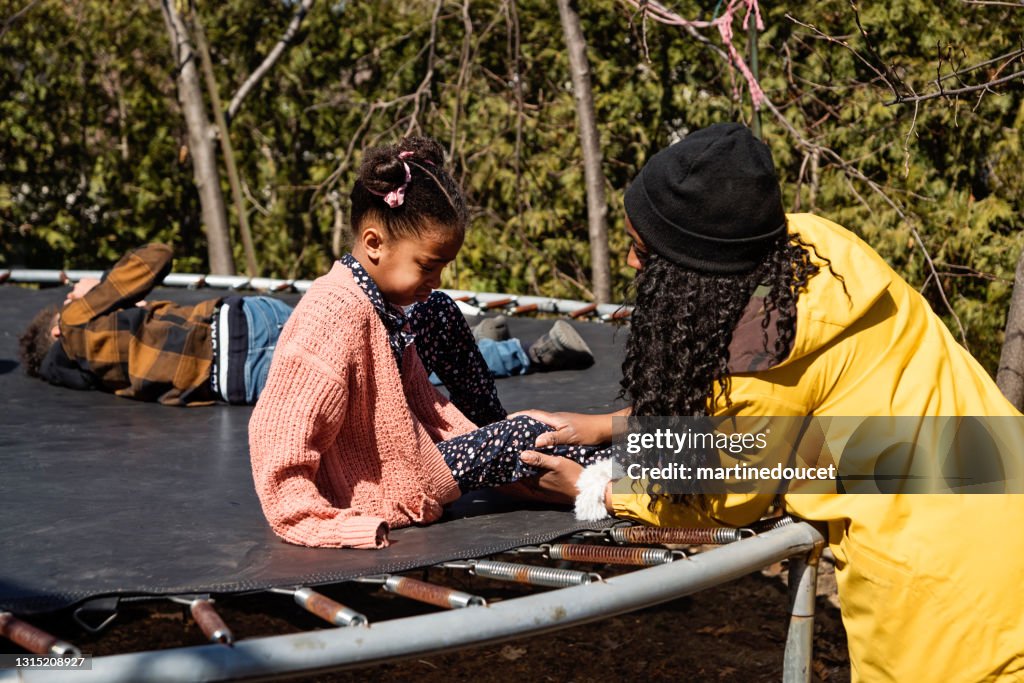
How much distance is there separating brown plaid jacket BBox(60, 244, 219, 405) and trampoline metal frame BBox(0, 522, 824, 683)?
70.6 inches

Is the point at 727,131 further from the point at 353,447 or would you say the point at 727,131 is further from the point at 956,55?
the point at 956,55

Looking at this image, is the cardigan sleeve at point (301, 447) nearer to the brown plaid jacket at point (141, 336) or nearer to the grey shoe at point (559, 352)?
the brown plaid jacket at point (141, 336)

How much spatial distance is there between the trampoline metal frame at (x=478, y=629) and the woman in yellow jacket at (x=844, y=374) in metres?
0.09

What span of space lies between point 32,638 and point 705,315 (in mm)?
954

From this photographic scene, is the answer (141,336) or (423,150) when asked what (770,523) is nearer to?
(423,150)

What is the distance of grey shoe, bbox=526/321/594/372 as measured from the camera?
3.30 meters

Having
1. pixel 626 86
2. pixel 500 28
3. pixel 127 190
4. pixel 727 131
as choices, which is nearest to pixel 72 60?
pixel 127 190

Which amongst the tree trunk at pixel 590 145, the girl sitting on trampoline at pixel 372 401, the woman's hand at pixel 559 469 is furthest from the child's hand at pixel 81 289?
the tree trunk at pixel 590 145

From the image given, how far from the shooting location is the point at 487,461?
194 cm

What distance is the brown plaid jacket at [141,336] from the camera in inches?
117

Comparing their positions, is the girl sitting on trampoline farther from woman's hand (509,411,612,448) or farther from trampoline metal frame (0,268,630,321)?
trampoline metal frame (0,268,630,321)

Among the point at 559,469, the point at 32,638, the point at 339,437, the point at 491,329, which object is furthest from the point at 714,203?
the point at 491,329

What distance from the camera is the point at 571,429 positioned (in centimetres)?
195

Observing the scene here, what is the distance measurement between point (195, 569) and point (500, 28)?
402cm
